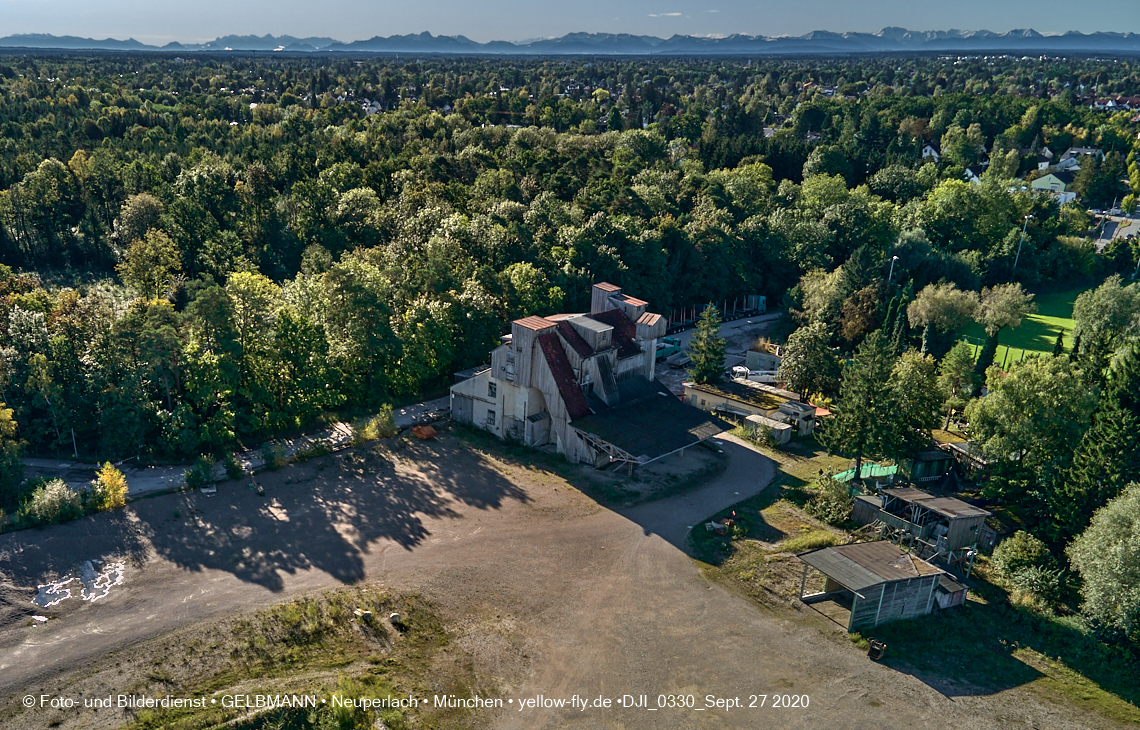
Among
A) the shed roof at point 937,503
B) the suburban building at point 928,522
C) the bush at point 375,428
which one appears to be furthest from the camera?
the bush at point 375,428

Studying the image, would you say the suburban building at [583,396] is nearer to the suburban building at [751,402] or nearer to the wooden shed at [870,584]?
the suburban building at [751,402]

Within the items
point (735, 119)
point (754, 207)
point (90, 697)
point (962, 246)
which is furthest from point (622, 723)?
point (735, 119)

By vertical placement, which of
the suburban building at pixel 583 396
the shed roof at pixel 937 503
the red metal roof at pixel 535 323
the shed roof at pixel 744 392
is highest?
the red metal roof at pixel 535 323

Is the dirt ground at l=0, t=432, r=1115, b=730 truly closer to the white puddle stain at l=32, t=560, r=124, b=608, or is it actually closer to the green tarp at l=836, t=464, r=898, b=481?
the white puddle stain at l=32, t=560, r=124, b=608

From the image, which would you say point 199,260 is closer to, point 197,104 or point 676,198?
point 676,198

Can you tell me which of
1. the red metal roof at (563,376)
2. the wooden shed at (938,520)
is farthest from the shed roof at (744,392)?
the wooden shed at (938,520)

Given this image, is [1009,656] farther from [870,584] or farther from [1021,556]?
[1021,556]
